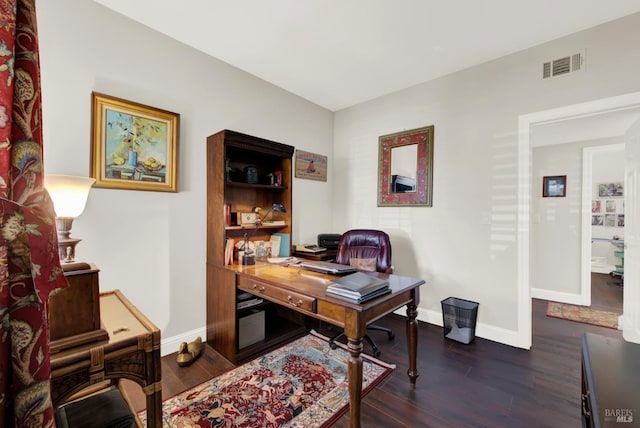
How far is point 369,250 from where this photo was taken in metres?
2.83

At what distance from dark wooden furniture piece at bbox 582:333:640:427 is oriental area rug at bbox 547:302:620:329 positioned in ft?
9.55

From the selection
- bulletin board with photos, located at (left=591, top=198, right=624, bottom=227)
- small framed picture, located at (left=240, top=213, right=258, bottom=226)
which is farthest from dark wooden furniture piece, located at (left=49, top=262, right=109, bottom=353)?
bulletin board with photos, located at (left=591, top=198, right=624, bottom=227)

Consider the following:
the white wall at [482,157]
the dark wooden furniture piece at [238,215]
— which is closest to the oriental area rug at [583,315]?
the white wall at [482,157]

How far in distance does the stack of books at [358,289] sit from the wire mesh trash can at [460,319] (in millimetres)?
1418

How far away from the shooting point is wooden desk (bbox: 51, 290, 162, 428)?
0.99 meters

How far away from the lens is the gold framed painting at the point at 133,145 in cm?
200

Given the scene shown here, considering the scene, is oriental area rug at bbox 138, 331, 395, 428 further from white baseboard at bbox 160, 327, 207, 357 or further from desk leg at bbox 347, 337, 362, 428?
white baseboard at bbox 160, 327, 207, 357

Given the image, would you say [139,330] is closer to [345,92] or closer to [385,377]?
[385,377]

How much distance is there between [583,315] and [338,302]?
3.66 metres

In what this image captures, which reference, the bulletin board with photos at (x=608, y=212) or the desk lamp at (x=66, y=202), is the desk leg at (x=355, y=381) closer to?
the desk lamp at (x=66, y=202)

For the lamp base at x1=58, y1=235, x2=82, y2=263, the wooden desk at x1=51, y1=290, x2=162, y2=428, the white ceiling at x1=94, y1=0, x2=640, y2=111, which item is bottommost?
the wooden desk at x1=51, y1=290, x2=162, y2=428

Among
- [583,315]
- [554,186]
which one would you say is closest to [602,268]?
[554,186]

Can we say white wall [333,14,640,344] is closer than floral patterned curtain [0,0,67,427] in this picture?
No

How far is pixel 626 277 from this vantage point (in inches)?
104
